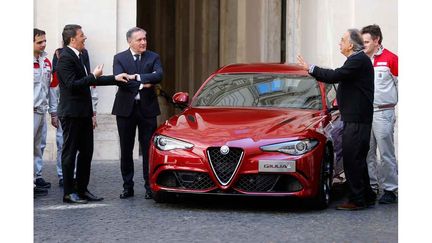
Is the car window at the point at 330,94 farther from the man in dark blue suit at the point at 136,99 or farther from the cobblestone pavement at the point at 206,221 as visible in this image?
the man in dark blue suit at the point at 136,99

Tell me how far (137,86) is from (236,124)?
1260 mm

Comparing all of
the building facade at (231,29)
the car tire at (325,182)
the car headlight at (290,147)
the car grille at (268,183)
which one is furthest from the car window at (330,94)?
the building facade at (231,29)

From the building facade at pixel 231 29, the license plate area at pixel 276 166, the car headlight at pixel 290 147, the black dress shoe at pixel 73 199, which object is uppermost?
the building facade at pixel 231 29

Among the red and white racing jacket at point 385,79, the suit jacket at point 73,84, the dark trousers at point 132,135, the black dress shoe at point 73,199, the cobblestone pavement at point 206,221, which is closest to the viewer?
the cobblestone pavement at point 206,221

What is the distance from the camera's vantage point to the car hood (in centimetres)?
941

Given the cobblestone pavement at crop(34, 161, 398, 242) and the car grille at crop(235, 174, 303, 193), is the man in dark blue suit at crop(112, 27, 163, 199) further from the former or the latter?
the car grille at crop(235, 174, 303, 193)

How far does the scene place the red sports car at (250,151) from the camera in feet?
30.3

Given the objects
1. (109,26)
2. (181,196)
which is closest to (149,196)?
(181,196)

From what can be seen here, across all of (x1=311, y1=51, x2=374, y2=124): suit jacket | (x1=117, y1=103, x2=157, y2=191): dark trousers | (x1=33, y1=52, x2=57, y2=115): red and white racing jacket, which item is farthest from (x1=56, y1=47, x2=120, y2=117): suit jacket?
(x1=311, y1=51, x2=374, y2=124): suit jacket

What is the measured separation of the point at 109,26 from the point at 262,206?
6.22m

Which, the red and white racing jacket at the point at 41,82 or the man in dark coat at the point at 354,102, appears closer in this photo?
the man in dark coat at the point at 354,102
